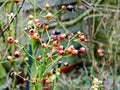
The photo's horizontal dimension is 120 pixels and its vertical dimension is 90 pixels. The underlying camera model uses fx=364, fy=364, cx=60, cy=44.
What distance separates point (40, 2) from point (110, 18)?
0.92 m

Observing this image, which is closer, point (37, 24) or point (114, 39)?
point (37, 24)

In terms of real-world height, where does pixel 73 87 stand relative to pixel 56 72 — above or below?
below

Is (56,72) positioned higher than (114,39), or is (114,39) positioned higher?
(56,72)

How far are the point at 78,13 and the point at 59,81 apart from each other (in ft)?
2.54

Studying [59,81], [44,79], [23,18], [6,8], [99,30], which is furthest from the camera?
[99,30]

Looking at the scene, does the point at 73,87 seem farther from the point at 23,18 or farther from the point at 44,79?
A: the point at 44,79

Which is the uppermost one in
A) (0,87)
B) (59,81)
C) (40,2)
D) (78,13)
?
(40,2)

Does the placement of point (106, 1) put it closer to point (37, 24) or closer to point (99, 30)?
point (99, 30)

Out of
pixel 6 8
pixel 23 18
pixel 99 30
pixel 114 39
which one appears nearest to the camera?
pixel 6 8

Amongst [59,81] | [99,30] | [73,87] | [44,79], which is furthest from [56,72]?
[99,30]

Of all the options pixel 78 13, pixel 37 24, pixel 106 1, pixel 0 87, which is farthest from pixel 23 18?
pixel 37 24

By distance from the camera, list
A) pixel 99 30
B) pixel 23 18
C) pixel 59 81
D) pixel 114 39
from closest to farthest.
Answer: pixel 23 18, pixel 59 81, pixel 114 39, pixel 99 30

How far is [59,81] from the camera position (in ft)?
10.9

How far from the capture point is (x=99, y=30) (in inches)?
154
